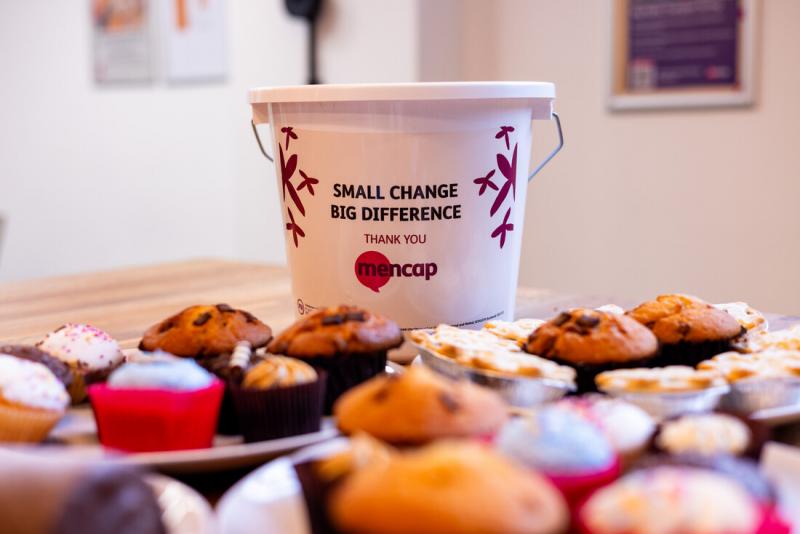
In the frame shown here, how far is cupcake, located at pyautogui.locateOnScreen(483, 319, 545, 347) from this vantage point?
941 millimetres

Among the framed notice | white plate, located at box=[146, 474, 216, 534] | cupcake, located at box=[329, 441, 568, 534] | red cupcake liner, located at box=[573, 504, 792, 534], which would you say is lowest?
white plate, located at box=[146, 474, 216, 534]

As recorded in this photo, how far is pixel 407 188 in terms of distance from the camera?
0.97 metres

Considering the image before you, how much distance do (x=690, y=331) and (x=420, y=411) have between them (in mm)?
416

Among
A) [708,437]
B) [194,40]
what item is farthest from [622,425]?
[194,40]

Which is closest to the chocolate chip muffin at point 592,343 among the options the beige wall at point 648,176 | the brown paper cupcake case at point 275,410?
the brown paper cupcake case at point 275,410

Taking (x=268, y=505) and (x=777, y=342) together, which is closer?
(x=268, y=505)

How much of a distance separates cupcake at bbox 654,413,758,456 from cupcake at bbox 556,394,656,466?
11 millimetres

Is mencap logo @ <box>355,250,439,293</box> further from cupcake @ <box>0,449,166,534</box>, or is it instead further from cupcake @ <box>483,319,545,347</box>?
cupcake @ <box>0,449,166,534</box>

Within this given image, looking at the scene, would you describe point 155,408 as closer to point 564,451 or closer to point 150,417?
point 150,417

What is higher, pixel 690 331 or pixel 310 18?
pixel 310 18

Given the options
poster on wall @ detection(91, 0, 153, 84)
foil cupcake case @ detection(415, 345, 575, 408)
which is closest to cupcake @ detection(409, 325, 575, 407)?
foil cupcake case @ detection(415, 345, 575, 408)

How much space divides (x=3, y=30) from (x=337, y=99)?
4.98 meters

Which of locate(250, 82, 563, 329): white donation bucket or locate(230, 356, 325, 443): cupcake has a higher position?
locate(250, 82, 563, 329): white donation bucket

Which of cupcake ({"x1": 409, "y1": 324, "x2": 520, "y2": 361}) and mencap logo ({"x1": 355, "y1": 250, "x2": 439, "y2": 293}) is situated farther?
mencap logo ({"x1": 355, "y1": 250, "x2": 439, "y2": 293})
